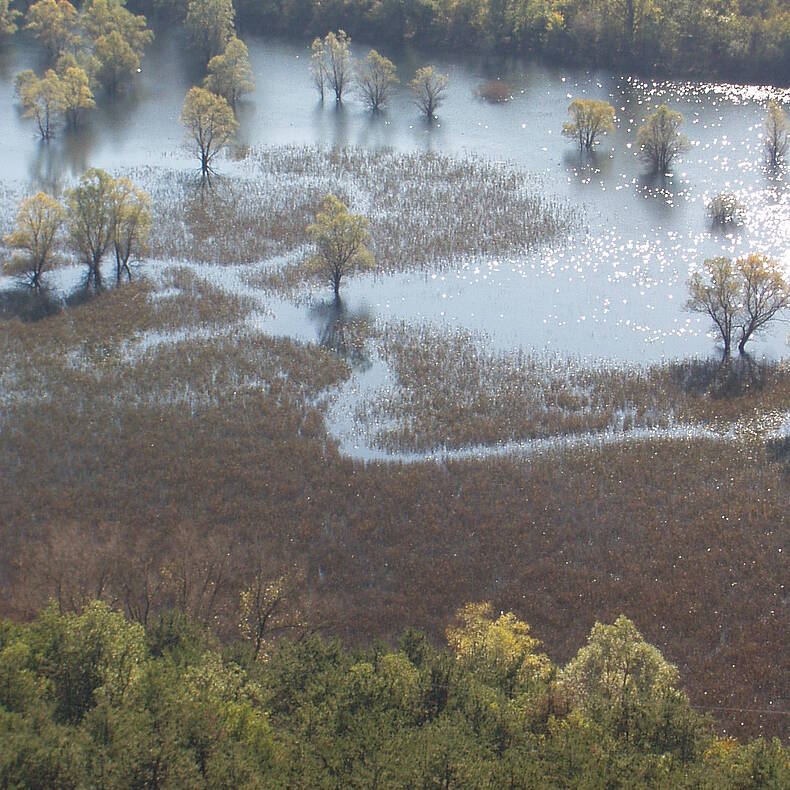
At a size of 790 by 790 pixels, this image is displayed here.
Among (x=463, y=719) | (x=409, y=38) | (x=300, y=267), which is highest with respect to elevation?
(x=409, y=38)

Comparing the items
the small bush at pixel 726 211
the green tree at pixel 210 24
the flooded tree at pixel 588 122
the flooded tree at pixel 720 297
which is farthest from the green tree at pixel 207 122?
the flooded tree at pixel 720 297

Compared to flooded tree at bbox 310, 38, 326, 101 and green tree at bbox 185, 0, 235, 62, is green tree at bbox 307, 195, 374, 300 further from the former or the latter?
green tree at bbox 185, 0, 235, 62

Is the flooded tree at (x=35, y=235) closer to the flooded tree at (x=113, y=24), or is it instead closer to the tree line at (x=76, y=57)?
the tree line at (x=76, y=57)

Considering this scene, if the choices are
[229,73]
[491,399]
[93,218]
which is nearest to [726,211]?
[491,399]

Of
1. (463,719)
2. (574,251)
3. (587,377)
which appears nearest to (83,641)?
(463,719)

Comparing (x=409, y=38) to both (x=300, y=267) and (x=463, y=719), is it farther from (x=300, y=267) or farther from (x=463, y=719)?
(x=463, y=719)

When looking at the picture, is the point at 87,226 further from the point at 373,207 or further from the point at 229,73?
the point at 229,73
